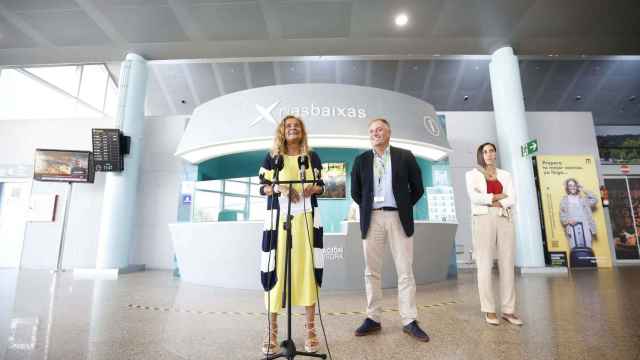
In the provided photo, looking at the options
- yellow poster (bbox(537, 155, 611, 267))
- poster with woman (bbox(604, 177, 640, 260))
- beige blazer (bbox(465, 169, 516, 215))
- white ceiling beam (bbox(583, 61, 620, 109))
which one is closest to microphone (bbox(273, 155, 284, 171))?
beige blazer (bbox(465, 169, 516, 215))

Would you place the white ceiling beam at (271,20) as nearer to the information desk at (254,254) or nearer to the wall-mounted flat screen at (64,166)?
the information desk at (254,254)

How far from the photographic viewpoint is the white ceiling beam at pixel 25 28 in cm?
605

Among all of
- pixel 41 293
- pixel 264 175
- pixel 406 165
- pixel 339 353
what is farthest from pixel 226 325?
pixel 41 293

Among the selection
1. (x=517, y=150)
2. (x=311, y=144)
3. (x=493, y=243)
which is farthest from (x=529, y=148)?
(x=493, y=243)

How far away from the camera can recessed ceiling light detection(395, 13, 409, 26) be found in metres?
6.08

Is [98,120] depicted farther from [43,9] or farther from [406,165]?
[406,165]

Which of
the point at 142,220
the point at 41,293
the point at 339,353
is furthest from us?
the point at 142,220

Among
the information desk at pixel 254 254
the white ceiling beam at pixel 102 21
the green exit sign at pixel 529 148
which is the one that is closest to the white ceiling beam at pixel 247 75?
the white ceiling beam at pixel 102 21

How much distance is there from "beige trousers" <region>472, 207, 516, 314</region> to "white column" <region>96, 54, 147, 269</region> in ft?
21.4

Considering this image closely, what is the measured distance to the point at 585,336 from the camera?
2.09 meters

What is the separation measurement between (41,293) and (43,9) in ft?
17.1

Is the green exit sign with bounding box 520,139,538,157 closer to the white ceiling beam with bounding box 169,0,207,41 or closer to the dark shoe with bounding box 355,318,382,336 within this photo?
the dark shoe with bounding box 355,318,382,336

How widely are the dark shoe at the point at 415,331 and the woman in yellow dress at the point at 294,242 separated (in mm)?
644

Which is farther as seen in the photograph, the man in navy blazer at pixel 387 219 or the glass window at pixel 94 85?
the glass window at pixel 94 85
